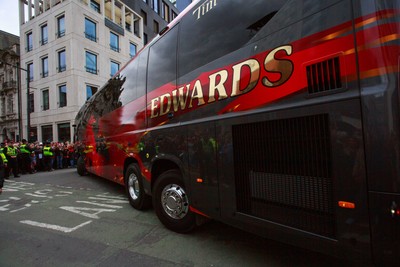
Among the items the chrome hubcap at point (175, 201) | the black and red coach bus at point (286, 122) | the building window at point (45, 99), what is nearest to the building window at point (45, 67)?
the building window at point (45, 99)

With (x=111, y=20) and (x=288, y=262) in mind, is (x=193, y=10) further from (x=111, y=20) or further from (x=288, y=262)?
(x=111, y=20)

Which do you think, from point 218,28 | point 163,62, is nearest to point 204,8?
point 218,28

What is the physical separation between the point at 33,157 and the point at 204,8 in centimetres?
1362

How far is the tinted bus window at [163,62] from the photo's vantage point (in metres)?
3.81

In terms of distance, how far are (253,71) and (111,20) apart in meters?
29.2

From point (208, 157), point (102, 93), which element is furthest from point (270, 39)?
point (102, 93)

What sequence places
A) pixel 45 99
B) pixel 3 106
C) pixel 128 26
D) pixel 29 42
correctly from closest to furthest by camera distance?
pixel 45 99
pixel 29 42
pixel 3 106
pixel 128 26

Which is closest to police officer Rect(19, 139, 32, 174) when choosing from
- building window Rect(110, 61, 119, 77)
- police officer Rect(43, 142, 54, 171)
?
police officer Rect(43, 142, 54, 171)

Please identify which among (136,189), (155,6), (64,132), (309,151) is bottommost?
(136,189)

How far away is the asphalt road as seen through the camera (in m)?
3.05

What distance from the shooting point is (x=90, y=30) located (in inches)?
979

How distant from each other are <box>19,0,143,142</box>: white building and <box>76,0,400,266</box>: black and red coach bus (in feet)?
72.9

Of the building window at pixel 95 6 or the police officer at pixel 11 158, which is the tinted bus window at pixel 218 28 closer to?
the police officer at pixel 11 158

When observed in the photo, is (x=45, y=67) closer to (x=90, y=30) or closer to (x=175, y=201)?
(x=90, y=30)
